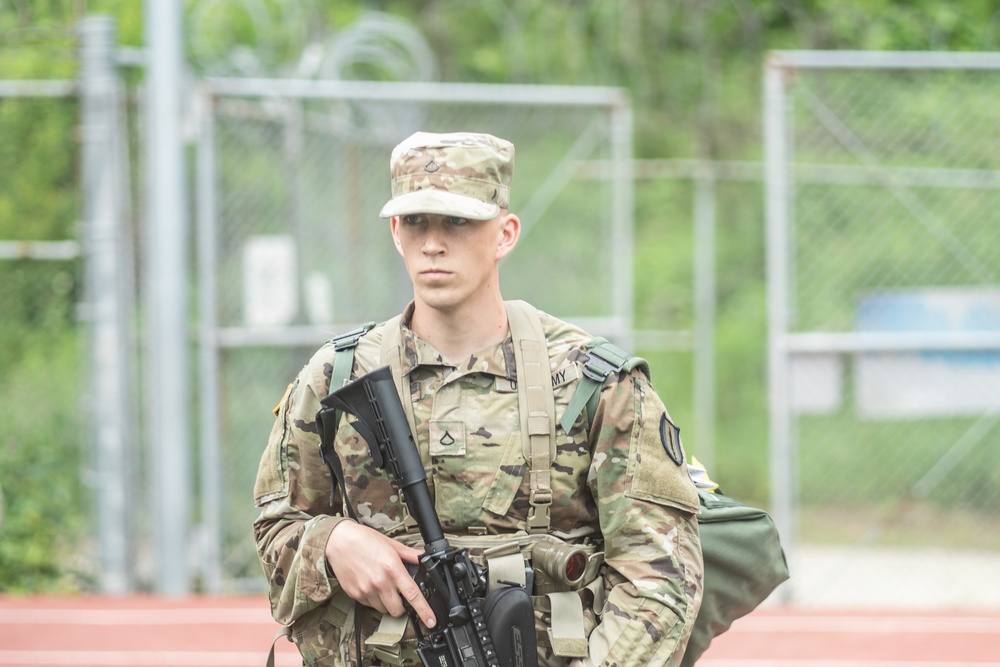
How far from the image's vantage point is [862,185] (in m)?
7.82

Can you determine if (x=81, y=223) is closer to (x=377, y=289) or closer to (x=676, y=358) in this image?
(x=377, y=289)

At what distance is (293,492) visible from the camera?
2.55 metres

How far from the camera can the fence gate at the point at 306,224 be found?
6645 millimetres

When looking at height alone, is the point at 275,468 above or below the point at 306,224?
below

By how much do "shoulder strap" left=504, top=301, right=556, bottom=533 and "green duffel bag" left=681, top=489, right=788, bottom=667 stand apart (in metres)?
0.40

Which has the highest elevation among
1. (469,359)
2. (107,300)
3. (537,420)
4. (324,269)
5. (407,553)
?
(324,269)

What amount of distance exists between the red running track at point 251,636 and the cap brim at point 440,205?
3406 mm

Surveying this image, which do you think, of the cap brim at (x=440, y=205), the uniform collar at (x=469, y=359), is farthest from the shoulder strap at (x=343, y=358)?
the cap brim at (x=440, y=205)

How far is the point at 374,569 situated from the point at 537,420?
40 centimetres

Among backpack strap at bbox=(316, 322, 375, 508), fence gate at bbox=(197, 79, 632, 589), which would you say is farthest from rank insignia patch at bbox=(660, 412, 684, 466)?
fence gate at bbox=(197, 79, 632, 589)

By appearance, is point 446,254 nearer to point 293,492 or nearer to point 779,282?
point 293,492

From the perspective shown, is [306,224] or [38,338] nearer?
[306,224]

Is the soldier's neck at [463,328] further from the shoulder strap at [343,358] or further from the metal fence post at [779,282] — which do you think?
the metal fence post at [779,282]

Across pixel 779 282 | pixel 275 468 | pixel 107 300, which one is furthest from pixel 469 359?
pixel 107 300
